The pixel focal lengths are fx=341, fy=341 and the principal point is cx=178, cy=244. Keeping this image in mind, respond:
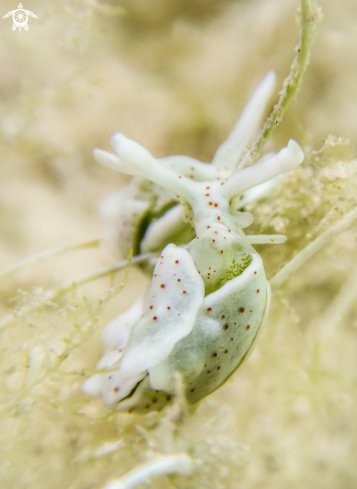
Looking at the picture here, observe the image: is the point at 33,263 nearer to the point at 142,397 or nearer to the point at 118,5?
the point at 142,397

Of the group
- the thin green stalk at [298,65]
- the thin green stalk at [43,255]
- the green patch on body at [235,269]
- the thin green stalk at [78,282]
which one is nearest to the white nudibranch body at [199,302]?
the green patch on body at [235,269]

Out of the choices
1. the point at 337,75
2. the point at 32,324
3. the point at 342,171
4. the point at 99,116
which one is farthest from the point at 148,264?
the point at 337,75

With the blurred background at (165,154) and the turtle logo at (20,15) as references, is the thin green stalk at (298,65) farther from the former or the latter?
the turtle logo at (20,15)

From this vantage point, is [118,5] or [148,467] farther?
[118,5]

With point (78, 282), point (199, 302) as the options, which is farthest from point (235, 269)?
point (78, 282)

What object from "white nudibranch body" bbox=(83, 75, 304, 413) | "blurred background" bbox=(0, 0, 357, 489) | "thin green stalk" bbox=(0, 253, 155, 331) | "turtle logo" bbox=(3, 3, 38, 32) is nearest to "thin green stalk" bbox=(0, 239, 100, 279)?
"blurred background" bbox=(0, 0, 357, 489)

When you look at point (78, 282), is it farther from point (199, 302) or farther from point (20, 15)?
point (20, 15)

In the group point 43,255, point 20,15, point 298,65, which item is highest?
point 20,15

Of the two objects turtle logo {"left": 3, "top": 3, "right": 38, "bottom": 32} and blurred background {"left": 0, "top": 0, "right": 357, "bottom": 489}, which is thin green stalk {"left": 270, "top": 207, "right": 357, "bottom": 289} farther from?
turtle logo {"left": 3, "top": 3, "right": 38, "bottom": 32}
